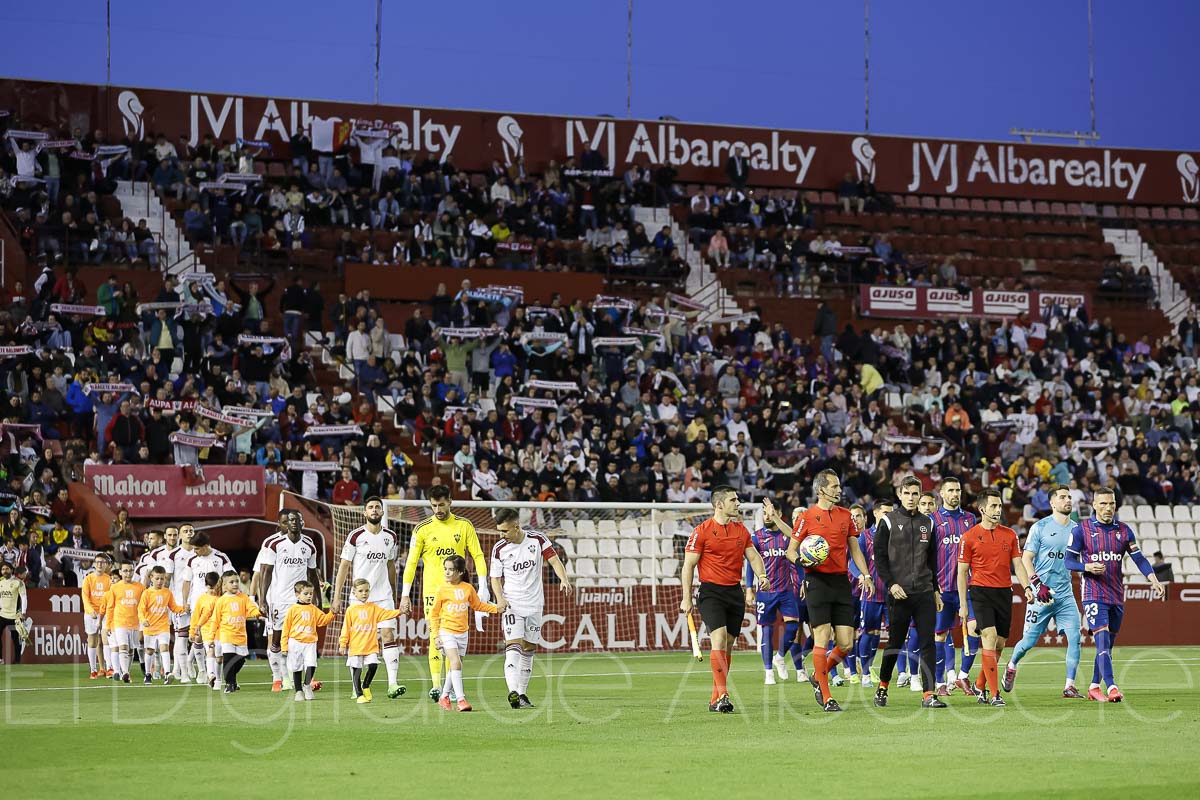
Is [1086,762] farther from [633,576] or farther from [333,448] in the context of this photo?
[333,448]

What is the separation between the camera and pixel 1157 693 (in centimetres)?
1792

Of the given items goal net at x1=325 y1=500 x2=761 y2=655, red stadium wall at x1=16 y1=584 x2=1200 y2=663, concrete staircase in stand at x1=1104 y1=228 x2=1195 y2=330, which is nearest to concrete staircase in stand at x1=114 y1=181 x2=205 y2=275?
goal net at x1=325 y1=500 x2=761 y2=655

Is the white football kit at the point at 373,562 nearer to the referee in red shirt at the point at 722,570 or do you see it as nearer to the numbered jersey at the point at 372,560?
the numbered jersey at the point at 372,560

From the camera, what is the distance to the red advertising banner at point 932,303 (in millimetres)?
43594

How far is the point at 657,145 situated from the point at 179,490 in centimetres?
2245

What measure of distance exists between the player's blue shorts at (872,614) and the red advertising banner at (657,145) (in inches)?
1023

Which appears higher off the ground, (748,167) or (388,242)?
(748,167)

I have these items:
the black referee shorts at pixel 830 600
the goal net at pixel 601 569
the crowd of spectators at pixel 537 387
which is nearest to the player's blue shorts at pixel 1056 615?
the black referee shorts at pixel 830 600

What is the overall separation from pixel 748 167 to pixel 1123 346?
12.3 meters

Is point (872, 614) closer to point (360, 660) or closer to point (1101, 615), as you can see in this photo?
point (1101, 615)

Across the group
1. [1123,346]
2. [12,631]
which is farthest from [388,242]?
[1123,346]

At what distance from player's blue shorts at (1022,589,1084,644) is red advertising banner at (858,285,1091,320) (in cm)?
2679

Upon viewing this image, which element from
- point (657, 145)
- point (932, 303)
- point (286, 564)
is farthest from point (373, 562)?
point (657, 145)

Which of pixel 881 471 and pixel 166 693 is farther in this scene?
pixel 881 471
